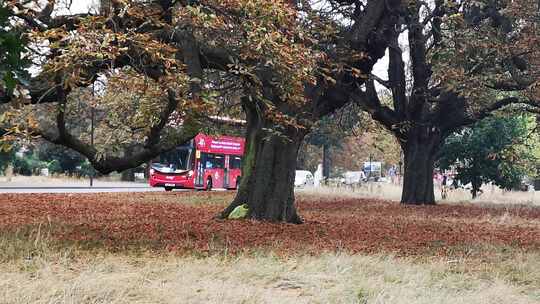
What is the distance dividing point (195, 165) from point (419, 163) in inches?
528

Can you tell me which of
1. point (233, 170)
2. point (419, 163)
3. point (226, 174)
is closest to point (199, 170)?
point (226, 174)

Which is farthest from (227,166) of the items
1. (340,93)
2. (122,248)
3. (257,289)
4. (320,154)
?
(320,154)

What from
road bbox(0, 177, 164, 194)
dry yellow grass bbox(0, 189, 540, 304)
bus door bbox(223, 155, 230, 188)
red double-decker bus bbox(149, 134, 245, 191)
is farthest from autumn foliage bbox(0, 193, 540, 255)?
bus door bbox(223, 155, 230, 188)

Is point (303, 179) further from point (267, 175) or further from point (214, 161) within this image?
point (267, 175)

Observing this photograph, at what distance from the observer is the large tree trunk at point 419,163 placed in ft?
86.4

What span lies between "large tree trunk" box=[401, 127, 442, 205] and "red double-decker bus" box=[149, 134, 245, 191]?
11.9 meters

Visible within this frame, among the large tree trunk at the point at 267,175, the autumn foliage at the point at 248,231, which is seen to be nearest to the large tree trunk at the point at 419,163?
the autumn foliage at the point at 248,231

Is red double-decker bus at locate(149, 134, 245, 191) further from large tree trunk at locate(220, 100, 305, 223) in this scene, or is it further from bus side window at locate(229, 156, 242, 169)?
large tree trunk at locate(220, 100, 305, 223)

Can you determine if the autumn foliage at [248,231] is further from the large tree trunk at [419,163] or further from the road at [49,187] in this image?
the road at [49,187]

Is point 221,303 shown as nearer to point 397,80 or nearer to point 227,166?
point 397,80

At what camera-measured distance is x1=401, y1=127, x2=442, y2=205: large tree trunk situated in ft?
86.4

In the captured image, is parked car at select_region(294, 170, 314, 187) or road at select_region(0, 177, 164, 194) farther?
parked car at select_region(294, 170, 314, 187)

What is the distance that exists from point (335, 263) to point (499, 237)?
263 inches

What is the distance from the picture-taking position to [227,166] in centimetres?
3903
